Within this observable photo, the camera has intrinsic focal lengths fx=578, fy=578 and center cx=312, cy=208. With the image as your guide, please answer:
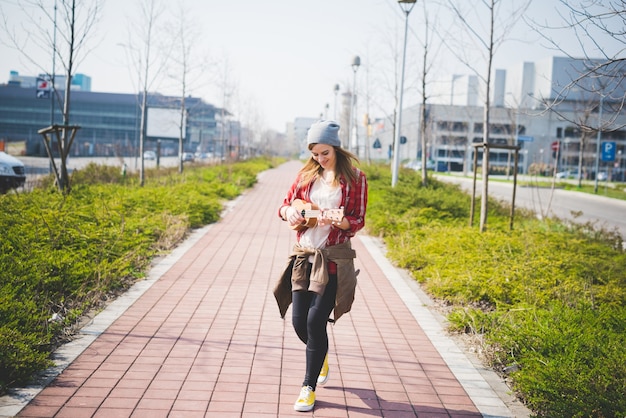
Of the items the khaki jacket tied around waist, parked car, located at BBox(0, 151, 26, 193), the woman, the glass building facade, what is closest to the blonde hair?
the woman

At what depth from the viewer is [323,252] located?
3.64 m

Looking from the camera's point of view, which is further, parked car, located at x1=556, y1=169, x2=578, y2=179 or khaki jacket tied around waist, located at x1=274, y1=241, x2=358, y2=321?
parked car, located at x1=556, y1=169, x2=578, y2=179

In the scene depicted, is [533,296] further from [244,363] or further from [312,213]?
[312,213]

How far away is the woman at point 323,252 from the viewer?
3.64 metres

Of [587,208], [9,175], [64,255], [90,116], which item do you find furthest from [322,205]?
[90,116]

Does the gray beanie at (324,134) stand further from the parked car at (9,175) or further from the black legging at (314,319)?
the parked car at (9,175)

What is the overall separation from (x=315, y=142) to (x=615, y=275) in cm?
500

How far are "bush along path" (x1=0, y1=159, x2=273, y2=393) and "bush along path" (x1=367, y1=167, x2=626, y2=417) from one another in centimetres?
349

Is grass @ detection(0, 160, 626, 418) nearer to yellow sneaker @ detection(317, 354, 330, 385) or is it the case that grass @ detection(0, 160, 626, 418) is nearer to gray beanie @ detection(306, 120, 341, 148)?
yellow sneaker @ detection(317, 354, 330, 385)

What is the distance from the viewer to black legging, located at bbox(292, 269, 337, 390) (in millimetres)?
3662

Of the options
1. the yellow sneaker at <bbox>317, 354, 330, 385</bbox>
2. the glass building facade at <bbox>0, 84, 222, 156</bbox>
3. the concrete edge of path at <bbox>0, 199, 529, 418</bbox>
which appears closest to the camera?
the concrete edge of path at <bbox>0, 199, 529, 418</bbox>

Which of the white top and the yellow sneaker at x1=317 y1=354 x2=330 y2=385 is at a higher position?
the white top

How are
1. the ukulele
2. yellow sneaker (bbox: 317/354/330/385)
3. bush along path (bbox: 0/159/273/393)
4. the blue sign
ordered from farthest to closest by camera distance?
the blue sign
bush along path (bbox: 0/159/273/393)
yellow sneaker (bbox: 317/354/330/385)
the ukulele

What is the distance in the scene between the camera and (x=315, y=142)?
3637 mm
